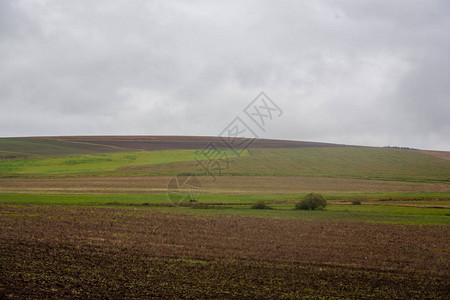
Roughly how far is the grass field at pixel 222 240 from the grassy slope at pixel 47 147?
89.0ft

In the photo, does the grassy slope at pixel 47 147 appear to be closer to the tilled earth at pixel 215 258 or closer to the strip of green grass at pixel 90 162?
the strip of green grass at pixel 90 162

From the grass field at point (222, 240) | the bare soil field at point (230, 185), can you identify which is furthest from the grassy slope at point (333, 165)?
the grass field at point (222, 240)

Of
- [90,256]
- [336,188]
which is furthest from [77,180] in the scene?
[90,256]

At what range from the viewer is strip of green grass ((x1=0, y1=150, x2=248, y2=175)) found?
61188 mm

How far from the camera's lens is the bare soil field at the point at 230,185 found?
1712 inches

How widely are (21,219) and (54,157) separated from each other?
52.8 meters

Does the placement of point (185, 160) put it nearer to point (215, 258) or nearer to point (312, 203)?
point (312, 203)

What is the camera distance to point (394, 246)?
18938 millimetres

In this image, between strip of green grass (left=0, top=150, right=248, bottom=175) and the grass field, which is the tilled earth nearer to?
the grass field

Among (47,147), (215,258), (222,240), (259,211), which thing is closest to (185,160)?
(47,147)

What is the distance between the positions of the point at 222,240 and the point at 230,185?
28.2 meters

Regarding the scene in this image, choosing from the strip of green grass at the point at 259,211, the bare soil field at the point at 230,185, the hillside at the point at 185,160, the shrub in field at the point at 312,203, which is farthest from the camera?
the hillside at the point at 185,160

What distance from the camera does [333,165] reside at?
7006cm

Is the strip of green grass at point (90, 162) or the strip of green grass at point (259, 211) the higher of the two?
the strip of green grass at point (90, 162)
